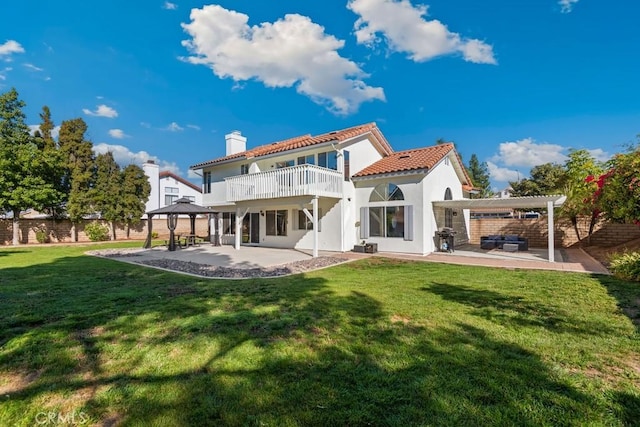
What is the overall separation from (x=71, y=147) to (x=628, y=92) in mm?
38251

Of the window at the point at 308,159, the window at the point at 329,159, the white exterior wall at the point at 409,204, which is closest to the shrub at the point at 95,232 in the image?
the window at the point at 308,159

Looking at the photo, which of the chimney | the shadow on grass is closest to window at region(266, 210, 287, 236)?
the chimney

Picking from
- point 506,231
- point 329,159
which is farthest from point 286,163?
point 506,231

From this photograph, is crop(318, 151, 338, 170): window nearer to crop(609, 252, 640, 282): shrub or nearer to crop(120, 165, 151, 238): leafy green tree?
crop(609, 252, 640, 282): shrub

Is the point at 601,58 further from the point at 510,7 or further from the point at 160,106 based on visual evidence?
the point at 160,106

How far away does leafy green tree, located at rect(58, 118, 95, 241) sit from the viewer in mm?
23250

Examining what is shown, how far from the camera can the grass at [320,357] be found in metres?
2.64

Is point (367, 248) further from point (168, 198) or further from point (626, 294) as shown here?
point (168, 198)

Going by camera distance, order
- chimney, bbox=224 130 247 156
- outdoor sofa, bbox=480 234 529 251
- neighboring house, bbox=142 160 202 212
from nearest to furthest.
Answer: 1. outdoor sofa, bbox=480 234 529 251
2. chimney, bbox=224 130 247 156
3. neighboring house, bbox=142 160 202 212

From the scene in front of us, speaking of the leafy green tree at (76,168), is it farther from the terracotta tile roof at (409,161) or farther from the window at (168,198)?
the terracotta tile roof at (409,161)

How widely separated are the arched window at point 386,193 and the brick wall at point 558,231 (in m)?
8.16

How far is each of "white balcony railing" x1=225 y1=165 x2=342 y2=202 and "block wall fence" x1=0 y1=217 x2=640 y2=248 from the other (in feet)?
31.3

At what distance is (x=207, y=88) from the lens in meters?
23.9

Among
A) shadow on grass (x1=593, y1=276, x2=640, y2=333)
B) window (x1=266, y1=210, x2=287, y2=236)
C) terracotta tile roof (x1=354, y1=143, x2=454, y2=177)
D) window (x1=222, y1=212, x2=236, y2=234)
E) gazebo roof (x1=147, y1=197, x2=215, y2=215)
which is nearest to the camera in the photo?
shadow on grass (x1=593, y1=276, x2=640, y2=333)
